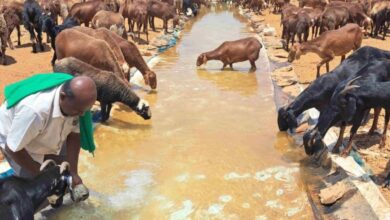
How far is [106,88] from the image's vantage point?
780 centimetres

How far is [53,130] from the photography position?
12.1 feet

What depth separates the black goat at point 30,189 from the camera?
3.45m

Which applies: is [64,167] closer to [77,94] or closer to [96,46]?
[77,94]

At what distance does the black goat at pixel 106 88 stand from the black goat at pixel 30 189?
158 inches

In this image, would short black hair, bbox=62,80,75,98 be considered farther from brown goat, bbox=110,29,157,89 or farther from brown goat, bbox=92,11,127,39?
brown goat, bbox=92,11,127,39

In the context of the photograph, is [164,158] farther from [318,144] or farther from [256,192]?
[318,144]

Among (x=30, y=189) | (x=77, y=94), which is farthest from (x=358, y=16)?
(x=30, y=189)

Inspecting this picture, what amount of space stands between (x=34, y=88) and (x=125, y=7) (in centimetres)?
1387

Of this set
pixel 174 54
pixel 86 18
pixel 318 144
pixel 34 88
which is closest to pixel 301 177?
pixel 318 144

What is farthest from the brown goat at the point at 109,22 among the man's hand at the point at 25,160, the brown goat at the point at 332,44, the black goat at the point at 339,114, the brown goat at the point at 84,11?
the man's hand at the point at 25,160

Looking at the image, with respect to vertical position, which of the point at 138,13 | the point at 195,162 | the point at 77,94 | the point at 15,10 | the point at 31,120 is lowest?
the point at 195,162

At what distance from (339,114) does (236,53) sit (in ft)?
20.7

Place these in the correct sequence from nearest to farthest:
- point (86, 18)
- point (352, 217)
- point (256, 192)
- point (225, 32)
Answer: point (352, 217)
point (256, 192)
point (86, 18)
point (225, 32)

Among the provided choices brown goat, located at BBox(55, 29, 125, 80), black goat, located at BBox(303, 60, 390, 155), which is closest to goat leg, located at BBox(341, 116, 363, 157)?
black goat, located at BBox(303, 60, 390, 155)
